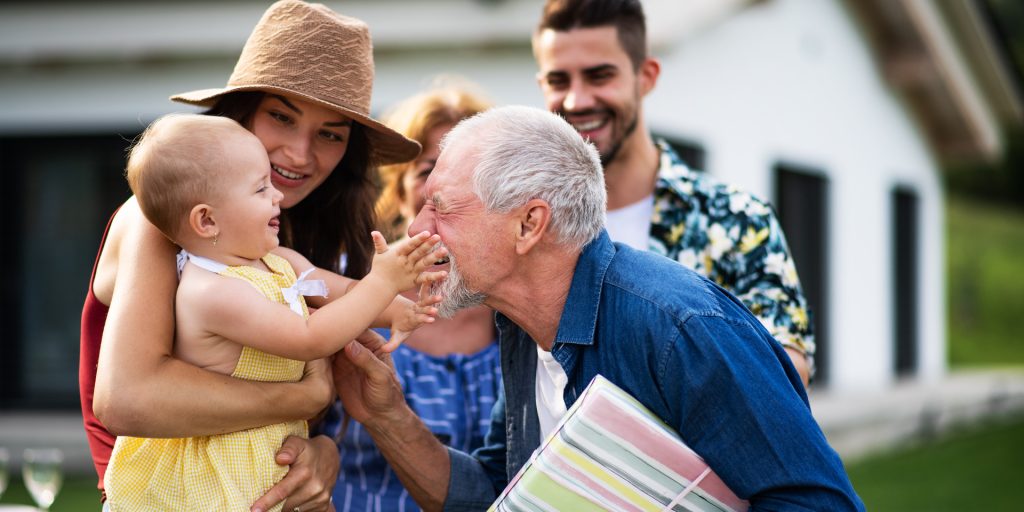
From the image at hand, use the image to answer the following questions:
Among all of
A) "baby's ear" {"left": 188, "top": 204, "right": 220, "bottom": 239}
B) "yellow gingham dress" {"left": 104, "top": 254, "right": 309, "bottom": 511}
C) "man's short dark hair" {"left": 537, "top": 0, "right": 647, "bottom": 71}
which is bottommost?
"yellow gingham dress" {"left": 104, "top": 254, "right": 309, "bottom": 511}

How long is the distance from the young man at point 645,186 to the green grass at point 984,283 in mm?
21016

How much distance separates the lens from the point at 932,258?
52.3 ft

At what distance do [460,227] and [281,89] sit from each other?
59 cm

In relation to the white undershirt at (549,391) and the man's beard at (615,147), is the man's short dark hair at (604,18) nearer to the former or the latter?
the man's beard at (615,147)

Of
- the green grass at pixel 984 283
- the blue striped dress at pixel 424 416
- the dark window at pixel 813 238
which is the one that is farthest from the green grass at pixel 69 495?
the green grass at pixel 984 283

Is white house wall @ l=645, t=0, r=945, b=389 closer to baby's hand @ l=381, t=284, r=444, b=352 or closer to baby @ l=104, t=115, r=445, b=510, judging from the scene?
baby's hand @ l=381, t=284, r=444, b=352

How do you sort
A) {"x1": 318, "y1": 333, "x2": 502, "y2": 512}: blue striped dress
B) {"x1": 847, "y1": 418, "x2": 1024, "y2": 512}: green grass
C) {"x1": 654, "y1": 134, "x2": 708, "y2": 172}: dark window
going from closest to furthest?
1. {"x1": 318, "y1": 333, "x2": 502, "y2": 512}: blue striped dress
2. {"x1": 847, "y1": 418, "x2": 1024, "y2": 512}: green grass
3. {"x1": 654, "y1": 134, "x2": 708, "y2": 172}: dark window

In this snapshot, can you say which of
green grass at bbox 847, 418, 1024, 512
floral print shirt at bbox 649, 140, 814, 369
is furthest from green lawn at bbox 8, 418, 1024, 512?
floral print shirt at bbox 649, 140, 814, 369

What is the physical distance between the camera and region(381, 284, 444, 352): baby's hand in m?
2.64

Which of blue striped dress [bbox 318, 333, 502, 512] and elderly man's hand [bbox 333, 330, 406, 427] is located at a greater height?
elderly man's hand [bbox 333, 330, 406, 427]

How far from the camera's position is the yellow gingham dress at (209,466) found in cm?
254

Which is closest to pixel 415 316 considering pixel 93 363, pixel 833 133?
pixel 93 363

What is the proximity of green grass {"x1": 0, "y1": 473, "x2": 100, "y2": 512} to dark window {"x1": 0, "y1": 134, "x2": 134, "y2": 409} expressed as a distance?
4.10 ft

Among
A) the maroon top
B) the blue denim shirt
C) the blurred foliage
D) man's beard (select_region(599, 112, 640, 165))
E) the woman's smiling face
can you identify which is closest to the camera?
the blue denim shirt
